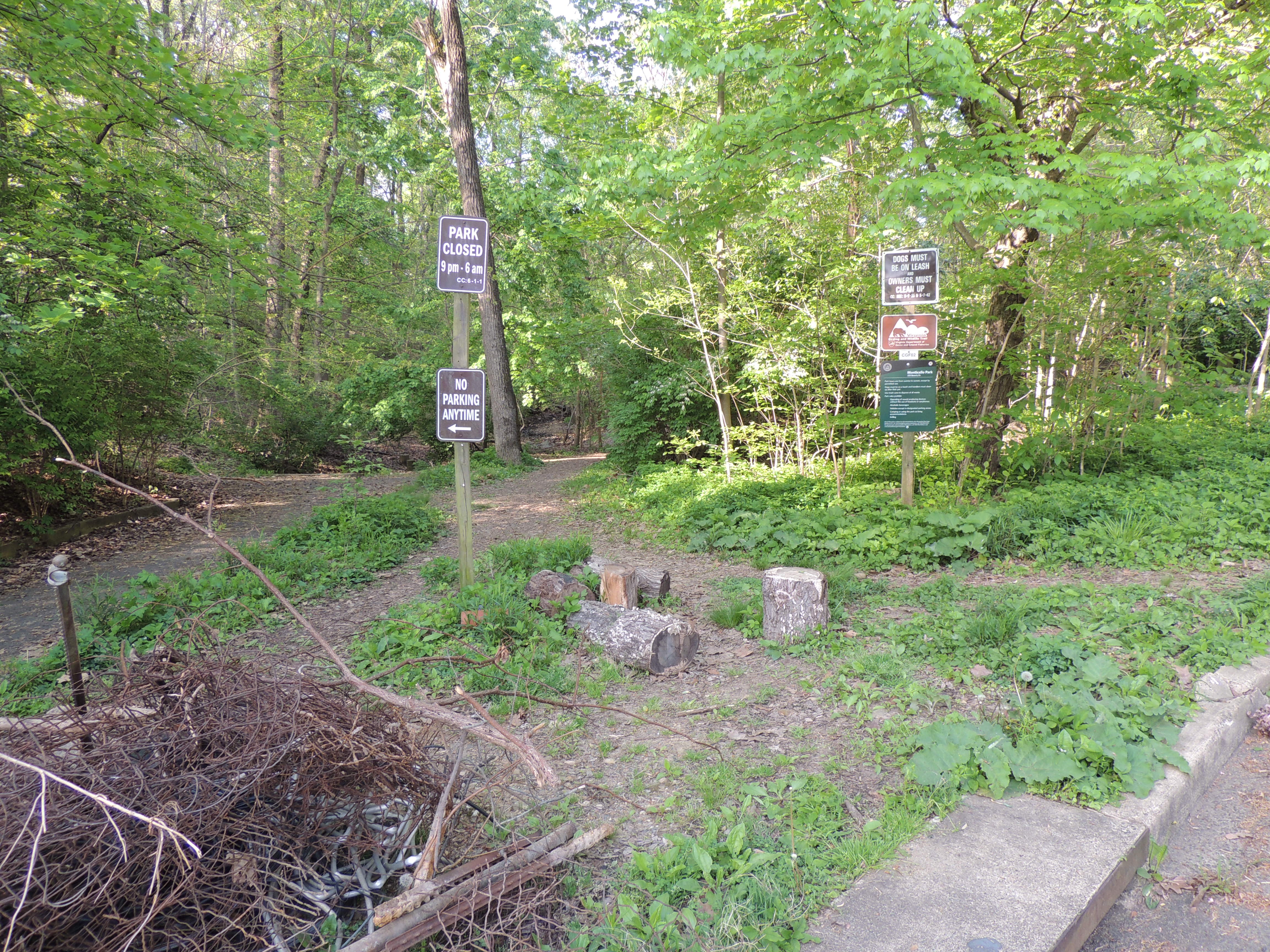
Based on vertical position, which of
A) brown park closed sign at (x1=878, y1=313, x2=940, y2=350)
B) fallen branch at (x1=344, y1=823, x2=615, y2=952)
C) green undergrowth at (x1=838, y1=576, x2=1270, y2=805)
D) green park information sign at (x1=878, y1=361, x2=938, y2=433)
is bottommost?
fallen branch at (x1=344, y1=823, x2=615, y2=952)

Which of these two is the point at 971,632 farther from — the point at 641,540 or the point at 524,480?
the point at 524,480

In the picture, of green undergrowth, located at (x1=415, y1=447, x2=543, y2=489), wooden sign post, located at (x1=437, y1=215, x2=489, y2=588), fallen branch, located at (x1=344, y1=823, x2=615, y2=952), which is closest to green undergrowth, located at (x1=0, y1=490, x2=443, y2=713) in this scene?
wooden sign post, located at (x1=437, y1=215, x2=489, y2=588)

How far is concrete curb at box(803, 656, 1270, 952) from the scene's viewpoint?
214cm

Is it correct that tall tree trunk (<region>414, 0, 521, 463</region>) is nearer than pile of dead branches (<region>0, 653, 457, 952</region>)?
No

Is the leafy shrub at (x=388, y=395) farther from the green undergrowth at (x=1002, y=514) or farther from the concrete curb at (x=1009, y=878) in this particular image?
the concrete curb at (x=1009, y=878)

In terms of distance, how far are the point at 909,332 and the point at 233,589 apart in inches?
261

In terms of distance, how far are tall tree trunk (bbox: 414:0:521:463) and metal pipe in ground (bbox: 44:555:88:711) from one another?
10.5 metres

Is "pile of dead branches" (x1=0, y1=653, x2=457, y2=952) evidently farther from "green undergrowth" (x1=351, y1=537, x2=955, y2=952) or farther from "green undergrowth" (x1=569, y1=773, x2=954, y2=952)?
"green undergrowth" (x1=569, y1=773, x2=954, y2=952)

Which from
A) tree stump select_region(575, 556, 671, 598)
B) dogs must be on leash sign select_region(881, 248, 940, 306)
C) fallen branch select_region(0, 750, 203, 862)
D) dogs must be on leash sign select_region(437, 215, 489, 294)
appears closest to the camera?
fallen branch select_region(0, 750, 203, 862)

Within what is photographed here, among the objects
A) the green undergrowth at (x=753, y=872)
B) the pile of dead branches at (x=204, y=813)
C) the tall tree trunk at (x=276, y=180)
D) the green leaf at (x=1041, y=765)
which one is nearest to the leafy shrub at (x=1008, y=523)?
the green leaf at (x=1041, y=765)

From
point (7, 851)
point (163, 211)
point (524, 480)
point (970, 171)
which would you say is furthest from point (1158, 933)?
point (524, 480)

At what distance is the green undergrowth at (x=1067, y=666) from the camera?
293 cm

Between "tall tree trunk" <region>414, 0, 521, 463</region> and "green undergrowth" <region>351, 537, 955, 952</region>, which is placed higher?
"tall tree trunk" <region>414, 0, 521, 463</region>

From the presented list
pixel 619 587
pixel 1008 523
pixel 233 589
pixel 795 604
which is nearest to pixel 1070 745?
pixel 795 604
